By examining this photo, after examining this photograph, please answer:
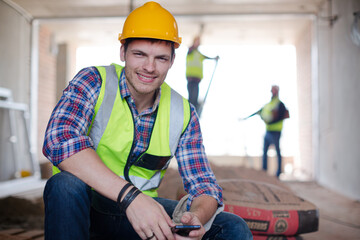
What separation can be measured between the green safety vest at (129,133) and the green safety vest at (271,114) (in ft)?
14.5

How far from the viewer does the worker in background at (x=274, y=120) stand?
18.6 feet

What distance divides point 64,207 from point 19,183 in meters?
4.75

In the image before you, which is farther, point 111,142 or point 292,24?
point 292,24

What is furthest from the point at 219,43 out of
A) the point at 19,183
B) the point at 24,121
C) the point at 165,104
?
the point at 165,104

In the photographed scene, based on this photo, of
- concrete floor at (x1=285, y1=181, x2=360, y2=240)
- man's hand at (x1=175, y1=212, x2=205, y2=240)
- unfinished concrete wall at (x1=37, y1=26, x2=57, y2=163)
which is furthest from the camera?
unfinished concrete wall at (x1=37, y1=26, x2=57, y2=163)

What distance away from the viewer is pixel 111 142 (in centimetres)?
132

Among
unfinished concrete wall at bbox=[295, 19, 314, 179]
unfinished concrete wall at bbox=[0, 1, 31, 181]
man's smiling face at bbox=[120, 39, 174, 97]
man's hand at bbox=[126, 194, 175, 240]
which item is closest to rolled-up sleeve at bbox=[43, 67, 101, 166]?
man's smiling face at bbox=[120, 39, 174, 97]

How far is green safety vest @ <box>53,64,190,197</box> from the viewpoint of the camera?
1.32m

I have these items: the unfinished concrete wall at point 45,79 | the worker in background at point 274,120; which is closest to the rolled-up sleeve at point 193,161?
the worker in background at point 274,120

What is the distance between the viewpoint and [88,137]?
114 cm

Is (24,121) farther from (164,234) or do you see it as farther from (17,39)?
(164,234)

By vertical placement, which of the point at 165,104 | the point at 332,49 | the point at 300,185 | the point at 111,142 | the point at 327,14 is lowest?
the point at 300,185

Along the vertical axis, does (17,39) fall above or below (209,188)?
A: above

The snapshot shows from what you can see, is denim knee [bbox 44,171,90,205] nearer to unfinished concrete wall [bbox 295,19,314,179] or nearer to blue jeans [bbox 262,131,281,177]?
blue jeans [bbox 262,131,281,177]
